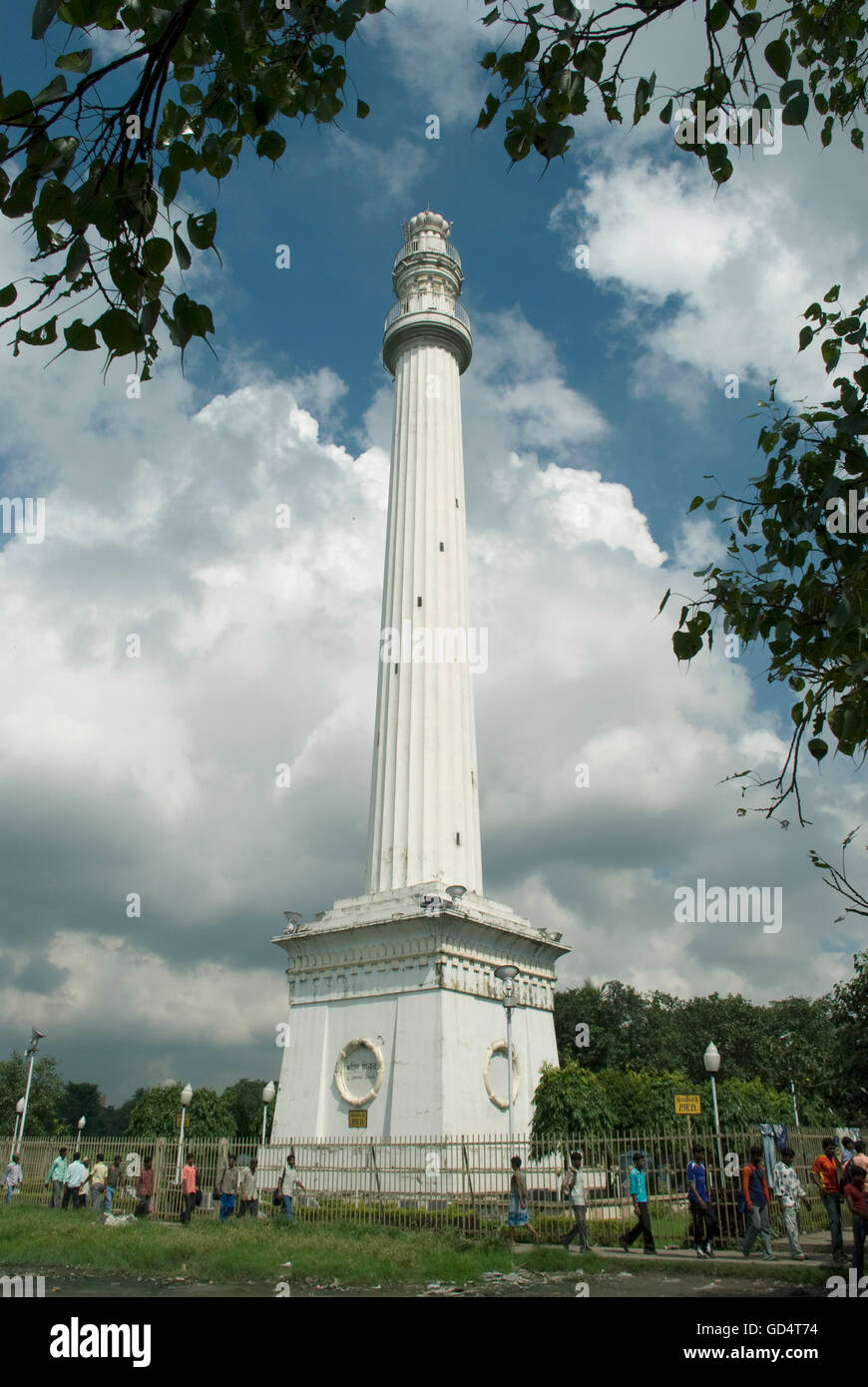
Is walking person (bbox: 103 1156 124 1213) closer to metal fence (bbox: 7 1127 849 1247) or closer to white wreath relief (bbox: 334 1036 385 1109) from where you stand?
metal fence (bbox: 7 1127 849 1247)

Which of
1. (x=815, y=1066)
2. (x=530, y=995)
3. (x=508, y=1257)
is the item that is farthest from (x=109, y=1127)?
(x=508, y=1257)

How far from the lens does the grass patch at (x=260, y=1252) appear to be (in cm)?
1172

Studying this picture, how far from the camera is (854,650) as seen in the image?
22.0 feet

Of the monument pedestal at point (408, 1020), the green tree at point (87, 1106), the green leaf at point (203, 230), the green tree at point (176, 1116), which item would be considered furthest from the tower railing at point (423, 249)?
the green tree at point (87, 1106)

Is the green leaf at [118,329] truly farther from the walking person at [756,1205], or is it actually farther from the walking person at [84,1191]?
the walking person at [84,1191]

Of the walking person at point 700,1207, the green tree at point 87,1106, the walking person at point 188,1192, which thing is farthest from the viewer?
the green tree at point 87,1106

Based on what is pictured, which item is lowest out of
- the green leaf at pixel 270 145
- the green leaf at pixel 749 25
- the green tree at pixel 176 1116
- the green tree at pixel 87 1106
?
the green tree at pixel 87 1106

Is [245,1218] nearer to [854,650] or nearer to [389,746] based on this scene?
[389,746]

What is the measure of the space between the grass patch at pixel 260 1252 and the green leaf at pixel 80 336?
11.2 metres

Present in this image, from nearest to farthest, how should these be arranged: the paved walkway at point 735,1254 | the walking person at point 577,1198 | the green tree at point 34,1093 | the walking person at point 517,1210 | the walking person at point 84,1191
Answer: the paved walkway at point 735,1254, the walking person at point 577,1198, the walking person at point 517,1210, the walking person at point 84,1191, the green tree at point 34,1093

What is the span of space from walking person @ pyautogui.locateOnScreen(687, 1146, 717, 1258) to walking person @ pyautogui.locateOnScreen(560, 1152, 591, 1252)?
168 centimetres

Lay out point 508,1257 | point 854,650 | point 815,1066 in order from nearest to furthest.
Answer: point 854,650, point 508,1257, point 815,1066

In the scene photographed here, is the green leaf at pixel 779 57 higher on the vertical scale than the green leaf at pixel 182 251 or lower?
higher

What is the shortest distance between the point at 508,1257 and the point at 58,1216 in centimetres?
1122
